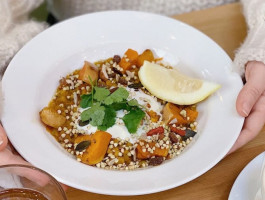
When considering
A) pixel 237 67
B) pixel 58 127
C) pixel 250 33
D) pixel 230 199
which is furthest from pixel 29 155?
pixel 250 33

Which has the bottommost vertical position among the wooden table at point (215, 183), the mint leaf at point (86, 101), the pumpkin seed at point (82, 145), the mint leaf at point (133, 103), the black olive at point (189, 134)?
the wooden table at point (215, 183)

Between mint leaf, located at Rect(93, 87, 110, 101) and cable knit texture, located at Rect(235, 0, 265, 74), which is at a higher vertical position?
cable knit texture, located at Rect(235, 0, 265, 74)

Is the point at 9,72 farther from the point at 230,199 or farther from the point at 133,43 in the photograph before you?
the point at 230,199

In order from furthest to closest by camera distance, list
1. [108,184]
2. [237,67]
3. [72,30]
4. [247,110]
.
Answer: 1. [72,30]
2. [237,67]
3. [247,110]
4. [108,184]

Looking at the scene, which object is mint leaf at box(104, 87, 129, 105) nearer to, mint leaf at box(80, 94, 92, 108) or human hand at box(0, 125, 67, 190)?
mint leaf at box(80, 94, 92, 108)

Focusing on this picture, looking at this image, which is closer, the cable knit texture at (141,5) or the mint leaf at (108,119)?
the mint leaf at (108,119)

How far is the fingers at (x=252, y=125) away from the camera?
90cm

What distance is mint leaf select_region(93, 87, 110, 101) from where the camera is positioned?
954 mm

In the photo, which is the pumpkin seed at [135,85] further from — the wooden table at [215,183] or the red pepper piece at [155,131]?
the wooden table at [215,183]

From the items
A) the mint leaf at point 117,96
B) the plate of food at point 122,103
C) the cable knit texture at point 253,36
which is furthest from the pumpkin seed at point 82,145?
the cable knit texture at point 253,36

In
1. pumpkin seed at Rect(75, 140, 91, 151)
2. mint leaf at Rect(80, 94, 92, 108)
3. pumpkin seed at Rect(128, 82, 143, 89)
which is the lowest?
pumpkin seed at Rect(75, 140, 91, 151)

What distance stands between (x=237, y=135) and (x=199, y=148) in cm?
8

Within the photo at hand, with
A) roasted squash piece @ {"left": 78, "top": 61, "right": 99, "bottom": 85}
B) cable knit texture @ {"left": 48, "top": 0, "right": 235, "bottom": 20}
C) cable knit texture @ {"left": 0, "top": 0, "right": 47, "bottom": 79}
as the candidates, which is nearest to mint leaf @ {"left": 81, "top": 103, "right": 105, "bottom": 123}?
roasted squash piece @ {"left": 78, "top": 61, "right": 99, "bottom": 85}

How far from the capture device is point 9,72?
96 centimetres
